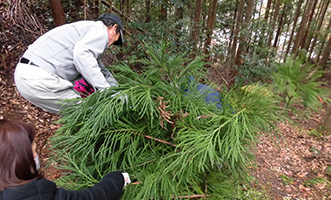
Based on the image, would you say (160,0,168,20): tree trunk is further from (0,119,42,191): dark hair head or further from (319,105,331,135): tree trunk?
(319,105,331,135): tree trunk

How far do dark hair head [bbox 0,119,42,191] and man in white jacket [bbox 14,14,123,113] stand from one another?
0.65 meters

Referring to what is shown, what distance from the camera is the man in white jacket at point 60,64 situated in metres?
1.45

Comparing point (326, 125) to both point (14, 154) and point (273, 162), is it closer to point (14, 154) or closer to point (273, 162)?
point (273, 162)

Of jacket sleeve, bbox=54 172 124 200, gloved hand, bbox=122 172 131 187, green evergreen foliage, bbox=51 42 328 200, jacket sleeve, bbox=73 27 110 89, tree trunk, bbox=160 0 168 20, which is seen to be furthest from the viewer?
tree trunk, bbox=160 0 168 20

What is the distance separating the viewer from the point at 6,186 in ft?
2.65

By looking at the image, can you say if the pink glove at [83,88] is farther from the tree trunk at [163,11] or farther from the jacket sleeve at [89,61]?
the tree trunk at [163,11]

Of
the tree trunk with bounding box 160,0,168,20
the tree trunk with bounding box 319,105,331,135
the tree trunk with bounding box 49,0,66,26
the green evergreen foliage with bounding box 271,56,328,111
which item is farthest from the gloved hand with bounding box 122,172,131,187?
the tree trunk with bounding box 319,105,331,135

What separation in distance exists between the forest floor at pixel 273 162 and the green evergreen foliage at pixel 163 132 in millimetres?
1524

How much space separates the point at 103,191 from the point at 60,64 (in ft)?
3.57

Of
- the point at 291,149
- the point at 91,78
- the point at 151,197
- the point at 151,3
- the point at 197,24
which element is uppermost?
the point at 151,3

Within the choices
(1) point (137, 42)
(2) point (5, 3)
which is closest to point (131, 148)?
(1) point (137, 42)

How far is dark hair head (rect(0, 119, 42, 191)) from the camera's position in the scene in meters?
0.81

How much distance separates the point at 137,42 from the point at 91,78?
3023 millimetres

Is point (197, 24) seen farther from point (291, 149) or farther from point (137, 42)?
point (291, 149)
